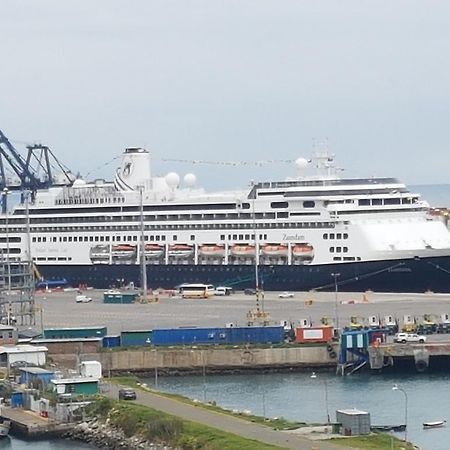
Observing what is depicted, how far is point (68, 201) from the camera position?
89.8 m

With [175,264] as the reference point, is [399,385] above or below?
below

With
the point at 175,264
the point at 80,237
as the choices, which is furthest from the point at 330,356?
the point at 80,237

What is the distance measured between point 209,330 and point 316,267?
70.7 ft

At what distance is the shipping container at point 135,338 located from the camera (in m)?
57.9

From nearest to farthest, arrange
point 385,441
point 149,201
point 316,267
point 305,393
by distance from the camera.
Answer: point 385,441
point 305,393
point 316,267
point 149,201

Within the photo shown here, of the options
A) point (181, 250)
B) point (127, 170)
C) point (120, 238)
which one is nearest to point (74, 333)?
point (181, 250)

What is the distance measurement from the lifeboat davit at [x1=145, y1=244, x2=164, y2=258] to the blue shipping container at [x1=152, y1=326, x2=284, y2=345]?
1041 inches

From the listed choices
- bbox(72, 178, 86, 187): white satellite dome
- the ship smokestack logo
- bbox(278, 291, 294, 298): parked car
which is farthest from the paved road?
the ship smokestack logo

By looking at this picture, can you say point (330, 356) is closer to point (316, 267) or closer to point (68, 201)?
point (316, 267)

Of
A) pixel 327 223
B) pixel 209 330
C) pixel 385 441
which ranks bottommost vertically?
pixel 385 441

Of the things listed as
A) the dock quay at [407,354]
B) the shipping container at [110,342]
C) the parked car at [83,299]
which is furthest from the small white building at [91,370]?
the parked car at [83,299]

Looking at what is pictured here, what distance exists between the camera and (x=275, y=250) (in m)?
80.8

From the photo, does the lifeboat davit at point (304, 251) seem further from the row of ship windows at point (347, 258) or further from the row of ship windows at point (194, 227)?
the row of ship windows at point (347, 258)

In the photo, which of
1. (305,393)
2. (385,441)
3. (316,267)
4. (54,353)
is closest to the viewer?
(385,441)
